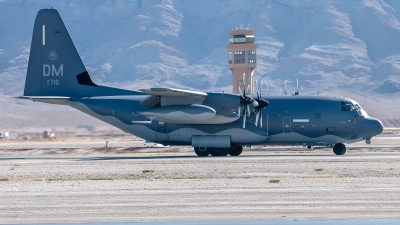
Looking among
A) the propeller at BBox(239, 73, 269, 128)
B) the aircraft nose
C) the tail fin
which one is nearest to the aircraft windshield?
the aircraft nose

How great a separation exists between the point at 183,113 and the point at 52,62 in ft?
28.7

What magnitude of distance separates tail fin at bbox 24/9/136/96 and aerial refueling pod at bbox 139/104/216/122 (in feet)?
16.5

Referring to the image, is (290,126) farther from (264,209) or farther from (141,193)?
(264,209)

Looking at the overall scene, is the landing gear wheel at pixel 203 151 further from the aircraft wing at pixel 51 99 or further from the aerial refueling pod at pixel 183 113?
the aircraft wing at pixel 51 99

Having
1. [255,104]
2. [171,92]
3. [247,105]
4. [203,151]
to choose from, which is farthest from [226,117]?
[171,92]

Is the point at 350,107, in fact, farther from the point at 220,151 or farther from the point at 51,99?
the point at 51,99

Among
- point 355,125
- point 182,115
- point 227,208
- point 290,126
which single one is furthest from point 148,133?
point 227,208

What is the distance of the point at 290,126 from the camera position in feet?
140

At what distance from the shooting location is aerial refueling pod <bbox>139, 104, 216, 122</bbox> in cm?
4228

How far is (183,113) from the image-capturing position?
42406mm

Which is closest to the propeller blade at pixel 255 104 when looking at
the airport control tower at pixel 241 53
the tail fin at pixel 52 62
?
the tail fin at pixel 52 62

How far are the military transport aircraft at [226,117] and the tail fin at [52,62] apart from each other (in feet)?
3.21

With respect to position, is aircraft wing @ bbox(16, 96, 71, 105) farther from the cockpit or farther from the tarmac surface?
the cockpit

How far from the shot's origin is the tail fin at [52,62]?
4597 cm
